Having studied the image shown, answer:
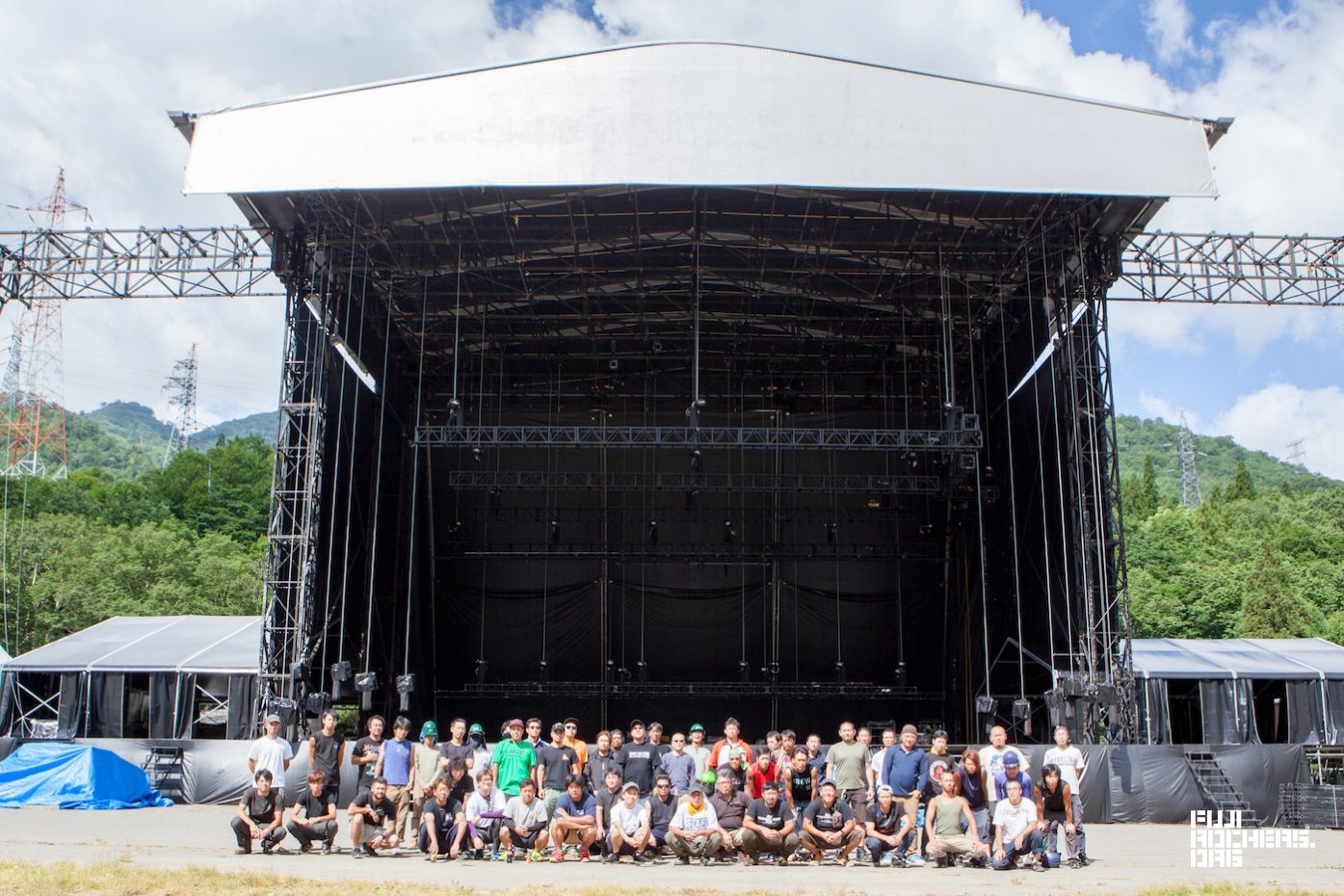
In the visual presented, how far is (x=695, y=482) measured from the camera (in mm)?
20672

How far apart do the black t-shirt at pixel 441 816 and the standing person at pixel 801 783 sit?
2.46m

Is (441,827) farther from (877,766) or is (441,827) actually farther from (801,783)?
(877,766)

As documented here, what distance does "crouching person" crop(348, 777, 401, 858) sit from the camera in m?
8.23

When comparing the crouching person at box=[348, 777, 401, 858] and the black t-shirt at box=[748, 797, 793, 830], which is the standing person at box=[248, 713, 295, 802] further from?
the black t-shirt at box=[748, 797, 793, 830]

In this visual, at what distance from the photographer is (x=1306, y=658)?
16.9 metres

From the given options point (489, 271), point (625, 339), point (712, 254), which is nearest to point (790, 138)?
point (712, 254)

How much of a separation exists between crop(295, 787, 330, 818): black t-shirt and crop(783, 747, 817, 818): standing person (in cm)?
342

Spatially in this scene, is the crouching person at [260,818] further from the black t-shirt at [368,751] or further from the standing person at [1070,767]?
the standing person at [1070,767]

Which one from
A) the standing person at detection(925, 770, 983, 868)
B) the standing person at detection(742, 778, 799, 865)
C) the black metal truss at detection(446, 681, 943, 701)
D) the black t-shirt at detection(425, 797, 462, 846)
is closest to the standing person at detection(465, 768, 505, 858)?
the black t-shirt at detection(425, 797, 462, 846)

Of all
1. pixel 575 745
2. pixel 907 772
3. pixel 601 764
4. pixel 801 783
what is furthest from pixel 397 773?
pixel 907 772

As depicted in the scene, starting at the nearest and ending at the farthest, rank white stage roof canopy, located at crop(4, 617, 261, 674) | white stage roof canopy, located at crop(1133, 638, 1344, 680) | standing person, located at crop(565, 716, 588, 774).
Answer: standing person, located at crop(565, 716, 588, 774), white stage roof canopy, located at crop(1133, 638, 1344, 680), white stage roof canopy, located at crop(4, 617, 261, 674)

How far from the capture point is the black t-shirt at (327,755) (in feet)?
28.3

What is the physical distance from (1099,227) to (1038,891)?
1096 centimetres

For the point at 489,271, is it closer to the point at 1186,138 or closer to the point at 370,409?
the point at 370,409
